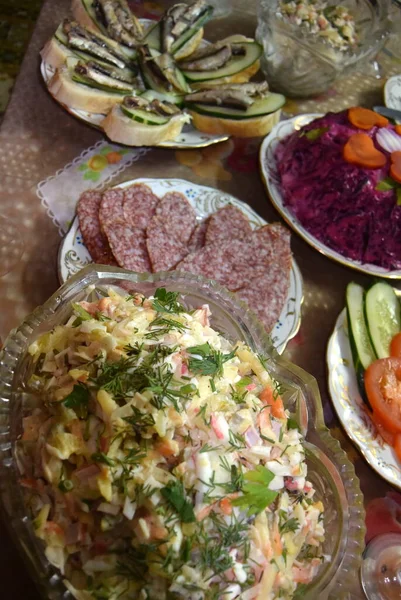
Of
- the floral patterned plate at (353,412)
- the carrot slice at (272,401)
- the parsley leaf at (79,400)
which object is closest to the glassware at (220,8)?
the floral patterned plate at (353,412)

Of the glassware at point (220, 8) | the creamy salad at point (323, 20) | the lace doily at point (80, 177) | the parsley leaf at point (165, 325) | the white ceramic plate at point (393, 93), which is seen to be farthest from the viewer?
the glassware at point (220, 8)

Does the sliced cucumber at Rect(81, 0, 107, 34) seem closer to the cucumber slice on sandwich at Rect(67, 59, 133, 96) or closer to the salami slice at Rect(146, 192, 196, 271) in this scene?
the cucumber slice on sandwich at Rect(67, 59, 133, 96)

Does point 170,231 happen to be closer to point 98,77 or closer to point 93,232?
point 93,232

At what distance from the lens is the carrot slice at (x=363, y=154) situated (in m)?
2.11

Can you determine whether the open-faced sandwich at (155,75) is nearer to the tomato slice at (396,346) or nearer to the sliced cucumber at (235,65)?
the sliced cucumber at (235,65)

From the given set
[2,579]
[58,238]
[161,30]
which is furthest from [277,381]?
[161,30]

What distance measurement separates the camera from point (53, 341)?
1182 millimetres

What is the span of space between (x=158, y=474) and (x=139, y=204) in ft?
4.11

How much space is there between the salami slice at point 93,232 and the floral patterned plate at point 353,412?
35.5 inches

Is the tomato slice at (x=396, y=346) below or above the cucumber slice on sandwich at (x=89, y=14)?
below

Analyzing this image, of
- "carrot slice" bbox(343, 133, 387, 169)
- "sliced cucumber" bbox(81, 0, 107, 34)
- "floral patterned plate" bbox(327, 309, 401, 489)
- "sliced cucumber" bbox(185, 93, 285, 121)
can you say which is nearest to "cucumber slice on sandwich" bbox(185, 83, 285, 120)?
"sliced cucumber" bbox(185, 93, 285, 121)

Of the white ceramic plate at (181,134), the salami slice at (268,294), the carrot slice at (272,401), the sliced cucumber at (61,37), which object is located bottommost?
the salami slice at (268,294)

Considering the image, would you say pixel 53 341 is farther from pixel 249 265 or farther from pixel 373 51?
pixel 373 51

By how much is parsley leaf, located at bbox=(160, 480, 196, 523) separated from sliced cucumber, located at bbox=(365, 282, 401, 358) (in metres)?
1.22
